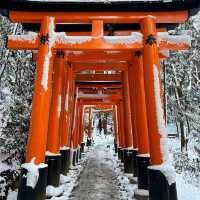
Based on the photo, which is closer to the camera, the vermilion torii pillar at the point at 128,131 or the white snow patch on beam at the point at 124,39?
the white snow patch on beam at the point at 124,39

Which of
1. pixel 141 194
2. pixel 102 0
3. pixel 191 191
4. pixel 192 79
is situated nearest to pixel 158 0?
pixel 102 0

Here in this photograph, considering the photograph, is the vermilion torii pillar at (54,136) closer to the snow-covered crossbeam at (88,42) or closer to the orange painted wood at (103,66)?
the snow-covered crossbeam at (88,42)

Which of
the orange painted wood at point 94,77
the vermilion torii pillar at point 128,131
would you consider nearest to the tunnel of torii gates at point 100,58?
the vermilion torii pillar at point 128,131

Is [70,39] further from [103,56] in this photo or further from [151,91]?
[151,91]

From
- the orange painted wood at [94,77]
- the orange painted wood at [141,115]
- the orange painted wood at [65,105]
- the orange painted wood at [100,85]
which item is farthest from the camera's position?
the orange painted wood at [100,85]

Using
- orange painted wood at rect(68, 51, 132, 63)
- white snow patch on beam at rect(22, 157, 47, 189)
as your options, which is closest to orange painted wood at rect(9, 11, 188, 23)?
orange painted wood at rect(68, 51, 132, 63)

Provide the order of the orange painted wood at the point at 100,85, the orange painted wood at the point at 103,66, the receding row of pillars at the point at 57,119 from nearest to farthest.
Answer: the receding row of pillars at the point at 57,119
the orange painted wood at the point at 103,66
the orange painted wood at the point at 100,85

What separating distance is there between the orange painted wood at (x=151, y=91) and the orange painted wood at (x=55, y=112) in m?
2.76

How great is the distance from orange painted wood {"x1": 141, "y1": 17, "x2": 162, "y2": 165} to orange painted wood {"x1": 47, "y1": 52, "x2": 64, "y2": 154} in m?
2.76

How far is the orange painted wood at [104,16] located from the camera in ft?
19.4

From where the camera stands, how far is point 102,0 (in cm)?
562

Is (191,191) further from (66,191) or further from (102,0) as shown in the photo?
(102,0)

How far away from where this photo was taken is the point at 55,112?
6.79m

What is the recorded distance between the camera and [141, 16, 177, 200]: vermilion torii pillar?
482 centimetres
